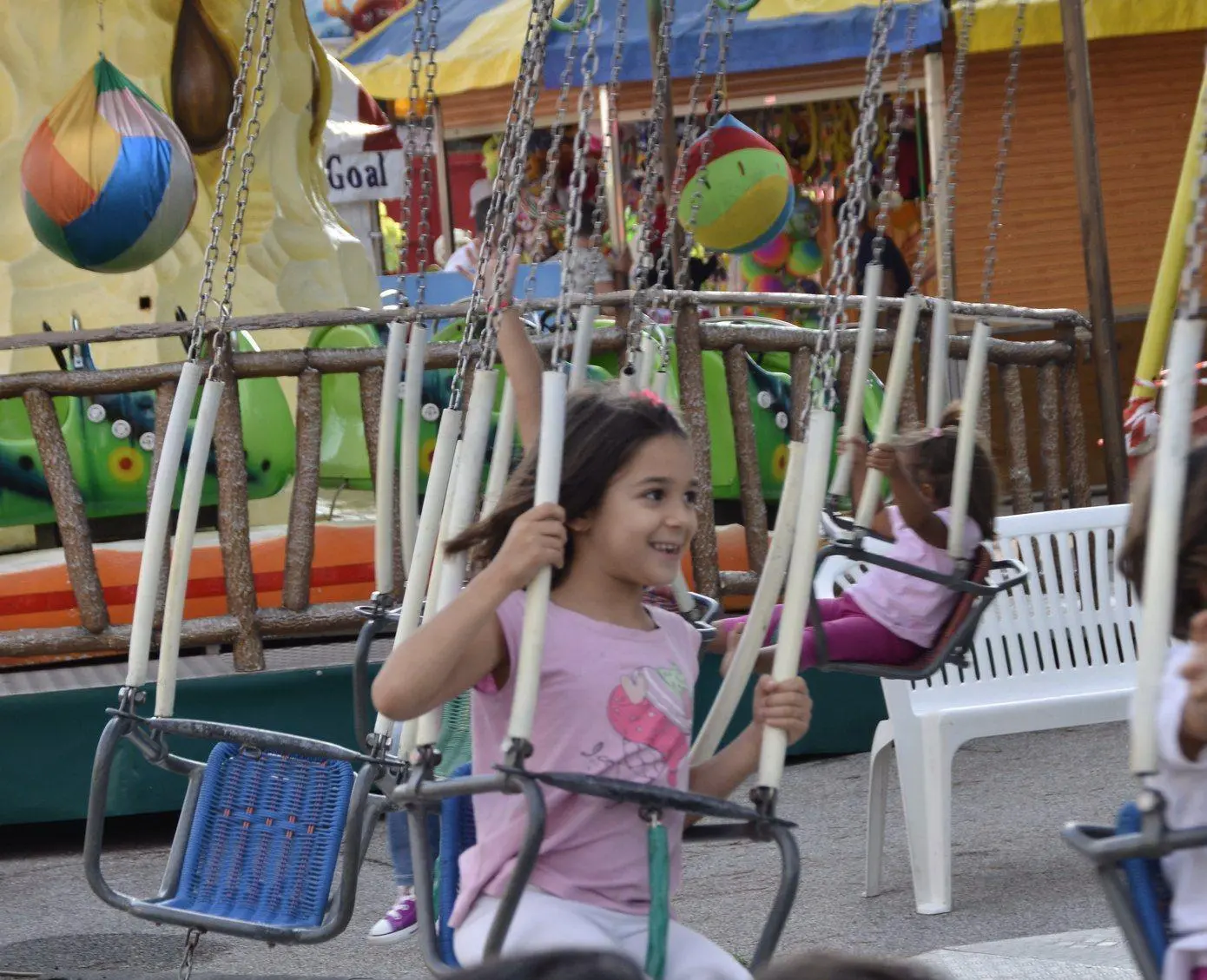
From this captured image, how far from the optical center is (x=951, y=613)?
3852 mm

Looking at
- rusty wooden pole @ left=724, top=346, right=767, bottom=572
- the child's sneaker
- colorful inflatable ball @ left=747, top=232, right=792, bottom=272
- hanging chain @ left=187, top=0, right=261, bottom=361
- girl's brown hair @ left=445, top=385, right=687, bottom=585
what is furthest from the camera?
colorful inflatable ball @ left=747, top=232, right=792, bottom=272

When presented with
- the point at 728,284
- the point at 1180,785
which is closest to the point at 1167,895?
the point at 1180,785

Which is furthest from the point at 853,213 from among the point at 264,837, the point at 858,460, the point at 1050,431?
the point at 1050,431

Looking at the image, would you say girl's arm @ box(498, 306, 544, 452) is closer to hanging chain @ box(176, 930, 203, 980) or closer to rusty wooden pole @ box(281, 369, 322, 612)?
hanging chain @ box(176, 930, 203, 980)

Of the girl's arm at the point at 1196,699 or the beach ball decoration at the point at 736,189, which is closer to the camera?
the girl's arm at the point at 1196,699

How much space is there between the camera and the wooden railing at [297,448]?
17.5 ft

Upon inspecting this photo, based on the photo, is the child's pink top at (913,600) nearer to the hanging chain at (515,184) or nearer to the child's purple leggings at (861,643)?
the child's purple leggings at (861,643)

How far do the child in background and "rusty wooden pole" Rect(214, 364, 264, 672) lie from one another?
9.58 feet

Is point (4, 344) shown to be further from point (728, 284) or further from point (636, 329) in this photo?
point (728, 284)

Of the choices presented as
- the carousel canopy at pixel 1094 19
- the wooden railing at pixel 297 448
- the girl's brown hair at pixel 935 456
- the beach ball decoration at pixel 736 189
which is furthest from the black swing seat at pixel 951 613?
the carousel canopy at pixel 1094 19

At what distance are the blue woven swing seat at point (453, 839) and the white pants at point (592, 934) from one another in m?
0.19

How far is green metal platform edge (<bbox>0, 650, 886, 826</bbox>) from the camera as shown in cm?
548

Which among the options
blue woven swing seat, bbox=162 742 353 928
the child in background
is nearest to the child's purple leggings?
blue woven swing seat, bbox=162 742 353 928

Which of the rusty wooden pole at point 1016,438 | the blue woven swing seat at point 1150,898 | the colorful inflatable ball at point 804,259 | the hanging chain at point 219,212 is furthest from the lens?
the colorful inflatable ball at point 804,259
